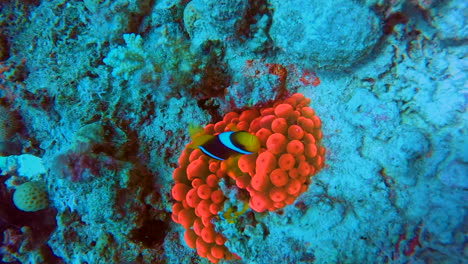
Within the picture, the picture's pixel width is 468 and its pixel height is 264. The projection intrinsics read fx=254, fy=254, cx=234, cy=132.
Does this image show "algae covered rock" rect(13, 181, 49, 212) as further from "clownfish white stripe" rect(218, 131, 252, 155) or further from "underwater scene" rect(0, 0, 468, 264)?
"clownfish white stripe" rect(218, 131, 252, 155)

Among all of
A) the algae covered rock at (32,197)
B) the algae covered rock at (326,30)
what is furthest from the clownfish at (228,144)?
the algae covered rock at (32,197)

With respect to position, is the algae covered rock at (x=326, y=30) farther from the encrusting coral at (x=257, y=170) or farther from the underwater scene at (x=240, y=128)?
the encrusting coral at (x=257, y=170)

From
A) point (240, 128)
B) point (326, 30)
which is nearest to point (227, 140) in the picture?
point (240, 128)

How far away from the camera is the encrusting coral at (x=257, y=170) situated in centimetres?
212

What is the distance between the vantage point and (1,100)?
376cm

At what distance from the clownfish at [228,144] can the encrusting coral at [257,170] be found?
0.52 feet

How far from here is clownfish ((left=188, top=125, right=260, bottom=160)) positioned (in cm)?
193

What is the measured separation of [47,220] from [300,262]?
13.7ft

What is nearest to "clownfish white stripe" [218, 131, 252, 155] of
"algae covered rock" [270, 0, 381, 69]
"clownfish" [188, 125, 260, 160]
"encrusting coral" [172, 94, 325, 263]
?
"clownfish" [188, 125, 260, 160]

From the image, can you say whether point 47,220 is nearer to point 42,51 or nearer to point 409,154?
point 42,51

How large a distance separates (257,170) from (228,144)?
355mm

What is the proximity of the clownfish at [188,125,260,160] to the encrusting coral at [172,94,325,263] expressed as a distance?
0.16m

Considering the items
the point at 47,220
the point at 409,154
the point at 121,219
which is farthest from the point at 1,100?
the point at 409,154

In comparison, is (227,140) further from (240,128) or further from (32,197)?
(32,197)
